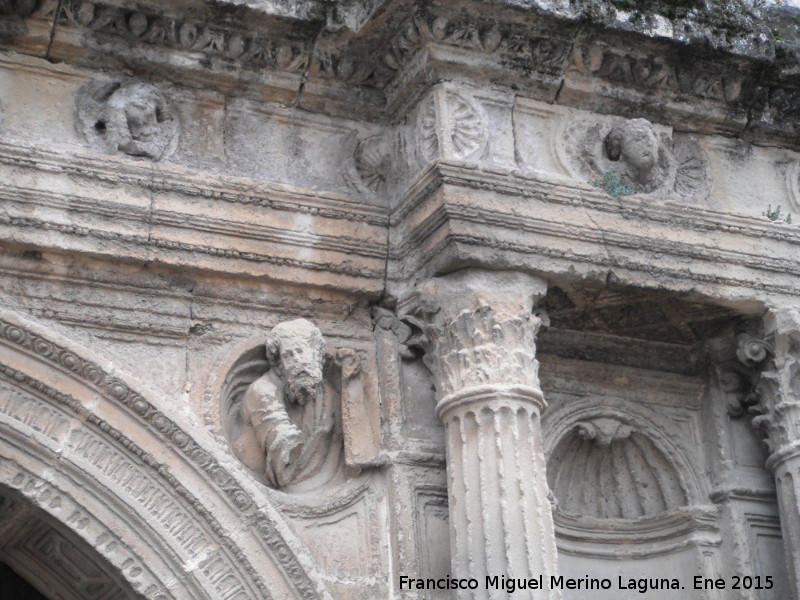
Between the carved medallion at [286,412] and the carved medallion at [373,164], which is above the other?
the carved medallion at [373,164]

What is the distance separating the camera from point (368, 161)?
7441 mm

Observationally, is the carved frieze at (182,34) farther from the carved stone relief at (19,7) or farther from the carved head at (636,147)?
the carved head at (636,147)

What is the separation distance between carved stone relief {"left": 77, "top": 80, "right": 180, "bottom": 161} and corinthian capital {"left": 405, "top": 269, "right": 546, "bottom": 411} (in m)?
1.40

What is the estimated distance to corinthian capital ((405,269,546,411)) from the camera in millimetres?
6621

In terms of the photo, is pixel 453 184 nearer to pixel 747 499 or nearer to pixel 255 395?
pixel 255 395

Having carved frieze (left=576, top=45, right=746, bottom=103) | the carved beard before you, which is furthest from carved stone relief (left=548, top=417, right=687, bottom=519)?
carved frieze (left=576, top=45, right=746, bottom=103)

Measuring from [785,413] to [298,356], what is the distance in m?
2.34

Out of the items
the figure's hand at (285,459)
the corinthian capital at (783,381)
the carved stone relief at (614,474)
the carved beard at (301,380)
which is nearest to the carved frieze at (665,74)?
the corinthian capital at (783,381)

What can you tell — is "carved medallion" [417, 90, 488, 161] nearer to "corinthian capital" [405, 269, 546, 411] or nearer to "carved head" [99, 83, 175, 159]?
"corinthian capital" [405, 269, 546, 411]

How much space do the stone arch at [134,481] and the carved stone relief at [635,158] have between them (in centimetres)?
228

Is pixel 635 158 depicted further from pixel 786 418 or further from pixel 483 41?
pixel 786 418

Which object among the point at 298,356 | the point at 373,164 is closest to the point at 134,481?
the point at 298,356

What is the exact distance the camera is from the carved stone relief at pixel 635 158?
7.36 meters

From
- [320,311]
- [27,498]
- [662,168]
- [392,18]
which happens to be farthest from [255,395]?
[662,168]
